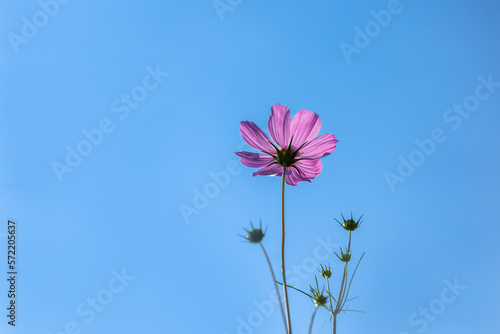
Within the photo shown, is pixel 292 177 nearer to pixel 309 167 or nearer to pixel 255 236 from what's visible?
pixel 309 167

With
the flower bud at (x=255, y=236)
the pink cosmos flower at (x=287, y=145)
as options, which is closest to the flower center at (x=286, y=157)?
the pink cosmos flower at (x=287, y=145)

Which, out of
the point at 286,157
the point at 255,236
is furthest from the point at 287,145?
the point at 255,236

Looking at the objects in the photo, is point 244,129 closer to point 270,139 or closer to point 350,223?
point 270,139

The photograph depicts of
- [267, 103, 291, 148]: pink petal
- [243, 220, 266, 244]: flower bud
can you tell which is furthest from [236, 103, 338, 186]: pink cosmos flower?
[243, 220, 266, 244]: flower bud

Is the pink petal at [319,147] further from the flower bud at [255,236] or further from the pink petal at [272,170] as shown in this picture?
the flower bud at [255,236]

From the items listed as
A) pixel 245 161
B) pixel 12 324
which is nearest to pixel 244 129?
pixel 245 161
